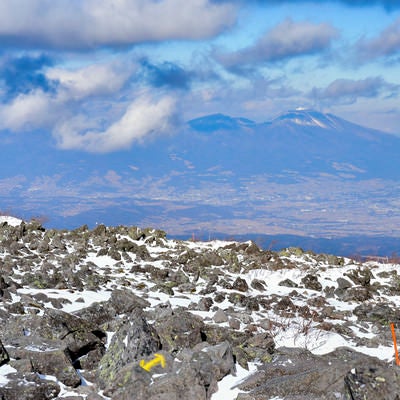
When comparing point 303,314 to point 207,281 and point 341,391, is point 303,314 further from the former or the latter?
point 341,391

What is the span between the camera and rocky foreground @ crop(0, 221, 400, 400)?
8562 millimetres

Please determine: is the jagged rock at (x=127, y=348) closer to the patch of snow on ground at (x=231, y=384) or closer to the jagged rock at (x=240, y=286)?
the patch of snow on ground at (x=231, y=384)

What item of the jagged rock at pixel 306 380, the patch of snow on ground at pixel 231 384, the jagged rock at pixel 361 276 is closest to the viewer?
the jagged rock at pixel 306 380

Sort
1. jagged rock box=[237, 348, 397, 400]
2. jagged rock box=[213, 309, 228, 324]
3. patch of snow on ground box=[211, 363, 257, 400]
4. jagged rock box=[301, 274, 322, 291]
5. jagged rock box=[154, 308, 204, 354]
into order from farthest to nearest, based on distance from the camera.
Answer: jagged rock box=[301, 274, 322, 291] → jagged rock box=[213, 309, 228, 324] → jagged rock box=[154, 308, 204, 354] → patch of snow on ground box=[211, 363, 257, 400] → jagged rock box=[237, 348, 397, 400]

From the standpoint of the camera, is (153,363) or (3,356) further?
(153,363)

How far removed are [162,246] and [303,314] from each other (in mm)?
11826

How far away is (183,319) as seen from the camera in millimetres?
12625

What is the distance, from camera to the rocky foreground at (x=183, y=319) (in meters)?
8.56

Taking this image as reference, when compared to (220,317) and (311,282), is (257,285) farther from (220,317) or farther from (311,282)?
(220,317)

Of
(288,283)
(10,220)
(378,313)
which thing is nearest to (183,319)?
(378,313)

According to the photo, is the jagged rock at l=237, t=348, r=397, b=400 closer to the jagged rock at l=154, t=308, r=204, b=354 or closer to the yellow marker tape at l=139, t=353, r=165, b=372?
the yellow marker tape at l=139, t=353, r=165, b=372

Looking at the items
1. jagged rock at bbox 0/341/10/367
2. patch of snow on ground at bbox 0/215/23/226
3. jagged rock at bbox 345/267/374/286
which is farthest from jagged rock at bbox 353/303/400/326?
patch of snow on ground at bbox 0/215/23/226

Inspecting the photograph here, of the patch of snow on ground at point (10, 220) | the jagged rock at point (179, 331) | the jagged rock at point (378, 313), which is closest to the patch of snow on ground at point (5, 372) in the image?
the jagged rock at point (179, 331)

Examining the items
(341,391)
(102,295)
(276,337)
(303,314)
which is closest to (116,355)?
(341,391)
